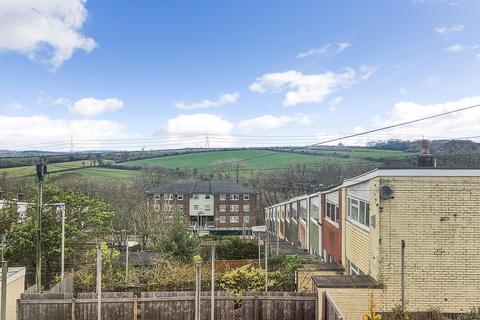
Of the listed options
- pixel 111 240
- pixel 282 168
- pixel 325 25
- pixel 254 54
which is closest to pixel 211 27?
pixel 254 54

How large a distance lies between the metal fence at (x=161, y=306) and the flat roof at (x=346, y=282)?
511 mm

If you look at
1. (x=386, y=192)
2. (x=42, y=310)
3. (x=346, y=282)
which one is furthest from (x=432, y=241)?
(x=42, y=310)

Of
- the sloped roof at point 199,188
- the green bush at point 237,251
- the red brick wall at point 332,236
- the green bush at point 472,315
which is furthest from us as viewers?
the sloped roof at point 199,188

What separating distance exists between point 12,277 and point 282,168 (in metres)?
63.7

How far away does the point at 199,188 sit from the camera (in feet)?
221

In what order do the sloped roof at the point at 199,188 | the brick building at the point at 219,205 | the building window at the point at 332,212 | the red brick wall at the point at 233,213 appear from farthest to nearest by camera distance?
the red brick wall at the point at 233,213, the brick building at the point at 219,205, the sloped roof at the point at 199,188, the building window at the point at 332,212

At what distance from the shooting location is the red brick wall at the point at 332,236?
1673 centimetres

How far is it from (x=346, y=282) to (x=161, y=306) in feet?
16.3

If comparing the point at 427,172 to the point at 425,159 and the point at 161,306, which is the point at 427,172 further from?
the point at 161,306

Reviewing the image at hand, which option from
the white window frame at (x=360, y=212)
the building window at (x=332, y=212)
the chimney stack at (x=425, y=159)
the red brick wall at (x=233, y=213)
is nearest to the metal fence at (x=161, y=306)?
the white window frame at (x=360, y=212)

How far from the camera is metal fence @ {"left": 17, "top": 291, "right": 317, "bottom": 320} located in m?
10.9

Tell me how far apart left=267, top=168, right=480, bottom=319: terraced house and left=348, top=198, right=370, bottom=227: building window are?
138 cm

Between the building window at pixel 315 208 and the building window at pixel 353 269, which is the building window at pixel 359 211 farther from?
the building window at pixel 315 208

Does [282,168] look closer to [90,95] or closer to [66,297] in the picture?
[90,95]
